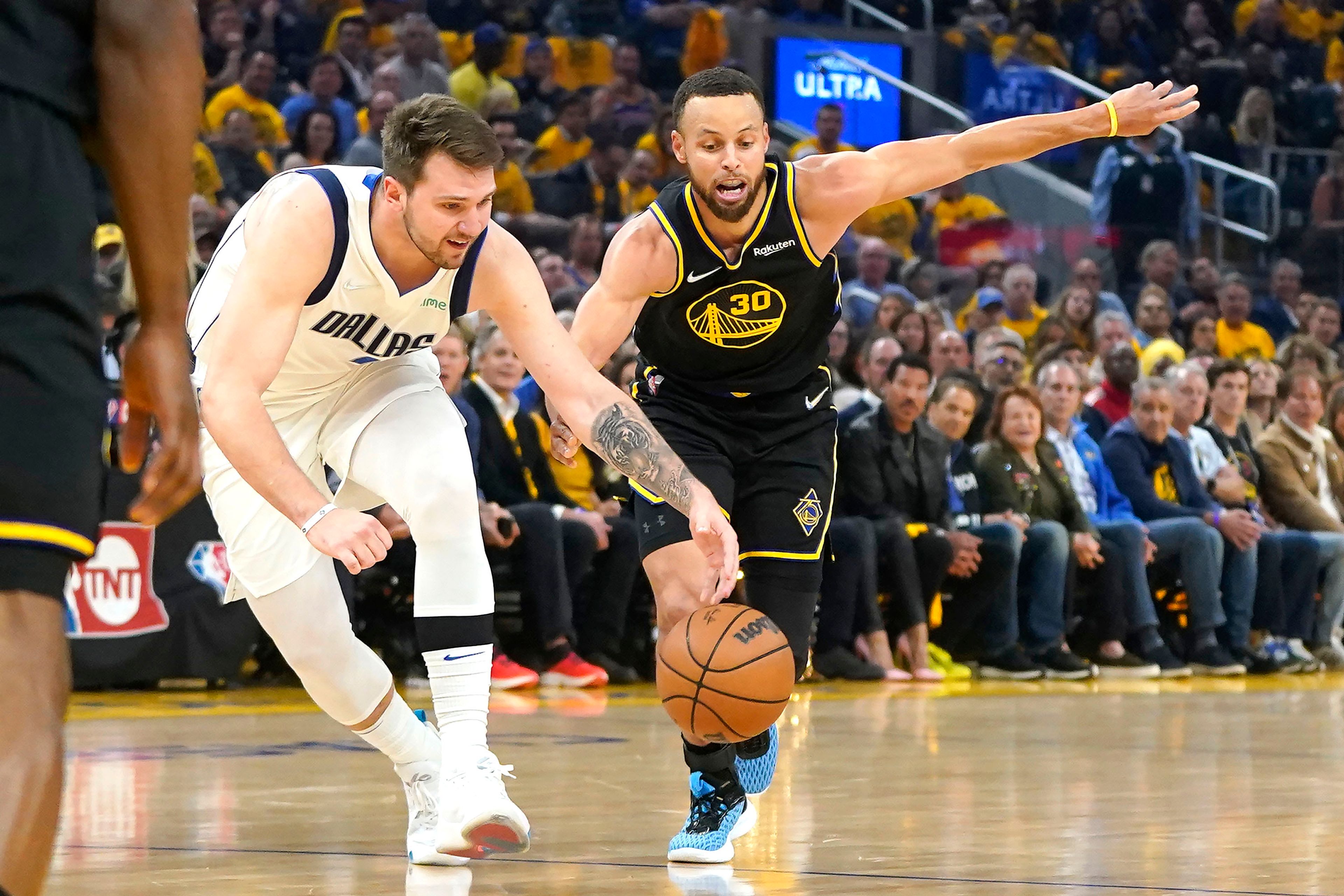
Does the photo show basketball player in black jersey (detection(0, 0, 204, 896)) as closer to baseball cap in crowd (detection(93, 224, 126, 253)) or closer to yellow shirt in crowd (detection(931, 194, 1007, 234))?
baseball cap in crowd (detection(93, 224, 126, 253))

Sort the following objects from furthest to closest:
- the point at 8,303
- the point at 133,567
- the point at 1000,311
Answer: the point at 1000,311, the point at 133,567, the point at 8,303

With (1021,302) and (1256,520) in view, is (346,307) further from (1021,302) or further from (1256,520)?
(1021,302)

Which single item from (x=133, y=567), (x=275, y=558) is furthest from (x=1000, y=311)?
(x=275, y=558)

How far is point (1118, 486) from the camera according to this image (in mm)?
12414

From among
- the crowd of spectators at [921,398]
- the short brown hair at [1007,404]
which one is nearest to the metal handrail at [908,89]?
the crowd of spectators at [921,398]

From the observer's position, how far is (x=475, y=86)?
593 inches

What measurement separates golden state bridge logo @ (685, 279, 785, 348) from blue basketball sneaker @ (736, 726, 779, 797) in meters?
1.20

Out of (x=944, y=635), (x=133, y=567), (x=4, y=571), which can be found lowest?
(x=944, y=635)

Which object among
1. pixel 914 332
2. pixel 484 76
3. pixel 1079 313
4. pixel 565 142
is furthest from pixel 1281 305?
pixel 484 76

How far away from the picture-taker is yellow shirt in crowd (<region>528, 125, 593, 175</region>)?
14938 millimetres

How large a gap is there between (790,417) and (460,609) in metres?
1.47

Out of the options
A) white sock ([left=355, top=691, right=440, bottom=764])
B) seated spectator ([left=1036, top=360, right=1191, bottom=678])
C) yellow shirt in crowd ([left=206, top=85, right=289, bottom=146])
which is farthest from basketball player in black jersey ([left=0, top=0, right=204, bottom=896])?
yellow shirt in crowd ([left=206, top=85, right=289, bottom=146])

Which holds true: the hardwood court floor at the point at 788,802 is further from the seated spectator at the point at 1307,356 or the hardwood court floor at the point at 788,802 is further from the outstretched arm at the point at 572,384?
the seated spectator at the point at 1307,356

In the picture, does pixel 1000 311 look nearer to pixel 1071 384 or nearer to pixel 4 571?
pixel 1071 384
